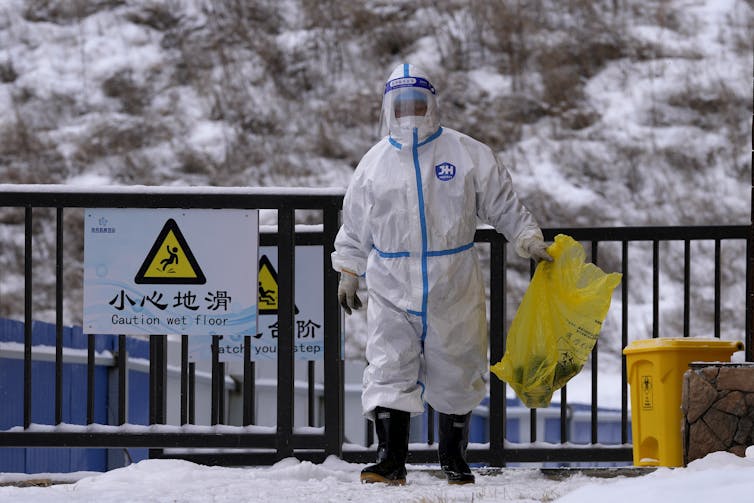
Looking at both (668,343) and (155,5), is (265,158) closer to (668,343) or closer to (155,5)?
(155,5)

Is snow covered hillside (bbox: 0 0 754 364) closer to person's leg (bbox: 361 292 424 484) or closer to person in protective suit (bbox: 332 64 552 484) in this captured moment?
person in protective suit (bbox: 332 64 552 484)

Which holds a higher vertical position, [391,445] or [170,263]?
[170,263]

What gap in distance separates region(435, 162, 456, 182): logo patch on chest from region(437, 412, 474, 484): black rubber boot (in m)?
0.97

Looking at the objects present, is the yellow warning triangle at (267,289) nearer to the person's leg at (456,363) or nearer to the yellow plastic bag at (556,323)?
the person's leg at (456,363)

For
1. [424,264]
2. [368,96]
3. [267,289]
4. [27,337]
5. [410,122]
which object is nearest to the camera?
[424,264]

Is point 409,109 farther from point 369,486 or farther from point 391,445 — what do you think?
point 369,486

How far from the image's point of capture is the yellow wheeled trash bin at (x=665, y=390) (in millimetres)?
5652

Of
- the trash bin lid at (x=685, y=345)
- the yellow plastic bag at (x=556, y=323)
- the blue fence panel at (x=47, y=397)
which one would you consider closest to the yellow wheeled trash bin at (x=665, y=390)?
the trash bin lid at (x=685, y=345)

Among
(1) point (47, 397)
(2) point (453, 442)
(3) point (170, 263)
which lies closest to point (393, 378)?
(2) point (453, 442)

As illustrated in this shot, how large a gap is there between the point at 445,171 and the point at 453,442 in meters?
1.10

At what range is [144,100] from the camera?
30.6 m

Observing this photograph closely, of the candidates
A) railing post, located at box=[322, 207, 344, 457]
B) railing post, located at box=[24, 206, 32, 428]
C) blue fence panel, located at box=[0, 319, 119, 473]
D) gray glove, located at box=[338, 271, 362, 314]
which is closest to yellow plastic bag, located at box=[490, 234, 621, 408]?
gray glove, located at box=[338, 271, 362, 314]

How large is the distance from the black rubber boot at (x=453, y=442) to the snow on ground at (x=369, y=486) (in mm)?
80

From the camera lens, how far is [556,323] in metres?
5.55
